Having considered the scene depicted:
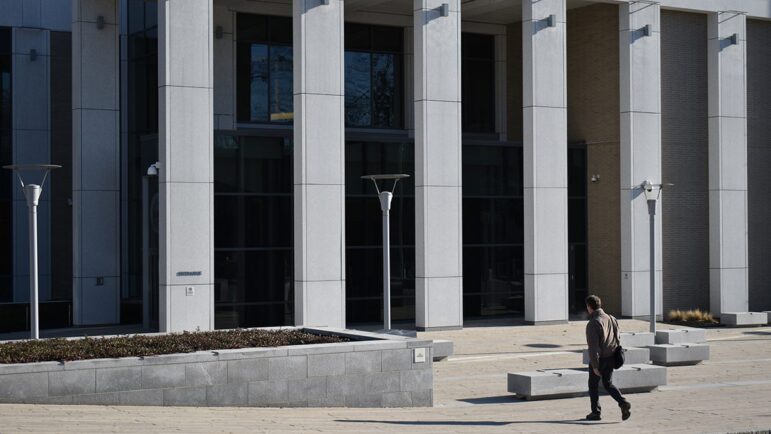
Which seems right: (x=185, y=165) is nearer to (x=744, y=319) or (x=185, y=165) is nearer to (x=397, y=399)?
(x=397, y=399)

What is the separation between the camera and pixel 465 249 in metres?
35.7

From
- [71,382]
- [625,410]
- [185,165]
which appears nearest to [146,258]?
[185,165]

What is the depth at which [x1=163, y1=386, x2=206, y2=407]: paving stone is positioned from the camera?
1609 centimetres

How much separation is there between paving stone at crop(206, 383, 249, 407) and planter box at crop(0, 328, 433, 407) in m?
0.01

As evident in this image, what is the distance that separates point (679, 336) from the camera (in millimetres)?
25391

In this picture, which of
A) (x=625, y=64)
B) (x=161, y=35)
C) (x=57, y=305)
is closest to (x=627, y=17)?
(x=625, y=64)

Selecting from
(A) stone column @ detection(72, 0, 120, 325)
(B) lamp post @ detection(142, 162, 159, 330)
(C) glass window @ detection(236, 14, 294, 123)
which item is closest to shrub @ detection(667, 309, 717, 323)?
(C) glass window @ detection(236, 14, 294, 123)

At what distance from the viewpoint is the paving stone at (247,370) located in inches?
654

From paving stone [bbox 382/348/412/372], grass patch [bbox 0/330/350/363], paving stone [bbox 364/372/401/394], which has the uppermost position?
grass patch [bbox 0/330/350/363]

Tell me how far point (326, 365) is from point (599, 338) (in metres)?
4.30

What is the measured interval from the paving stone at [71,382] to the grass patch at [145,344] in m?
0.48

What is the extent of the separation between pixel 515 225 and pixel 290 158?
8.32 meters

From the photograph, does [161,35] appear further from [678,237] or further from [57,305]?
[678,237]

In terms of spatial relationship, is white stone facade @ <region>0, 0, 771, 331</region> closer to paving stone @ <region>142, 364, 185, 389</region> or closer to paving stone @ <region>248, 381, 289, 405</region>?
paving stone @ <region>248, 381, 289, 405</region>
